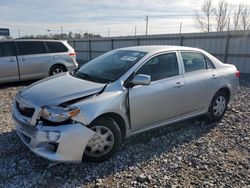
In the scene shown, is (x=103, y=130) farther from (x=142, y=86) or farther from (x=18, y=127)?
(x=18, y=127)

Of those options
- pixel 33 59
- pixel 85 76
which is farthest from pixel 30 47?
pixel 85 76

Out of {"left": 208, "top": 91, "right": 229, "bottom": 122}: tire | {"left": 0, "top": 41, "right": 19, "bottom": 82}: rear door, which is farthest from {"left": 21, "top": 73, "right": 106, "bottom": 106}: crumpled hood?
{"left": 0, "top": 41, "right": 19, "bottom": 82}: rear door

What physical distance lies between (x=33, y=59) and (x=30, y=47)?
1.58 feet

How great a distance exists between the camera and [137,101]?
3.45m

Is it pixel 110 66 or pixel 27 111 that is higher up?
pixel 110 66

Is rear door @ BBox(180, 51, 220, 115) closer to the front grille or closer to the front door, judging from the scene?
the front door

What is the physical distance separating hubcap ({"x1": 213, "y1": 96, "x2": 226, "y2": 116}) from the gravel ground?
0.43 meters

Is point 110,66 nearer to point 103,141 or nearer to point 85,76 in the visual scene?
point 85,76

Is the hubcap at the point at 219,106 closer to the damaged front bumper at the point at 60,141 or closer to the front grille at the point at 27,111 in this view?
the damaged front bumper at the point at 60,141

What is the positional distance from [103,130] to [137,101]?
0.67 metres

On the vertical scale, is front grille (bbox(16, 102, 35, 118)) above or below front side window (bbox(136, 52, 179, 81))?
below

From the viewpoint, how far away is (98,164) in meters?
3.26

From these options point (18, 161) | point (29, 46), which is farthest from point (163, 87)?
point (29, 46)

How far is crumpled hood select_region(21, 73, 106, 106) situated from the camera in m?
3.01
